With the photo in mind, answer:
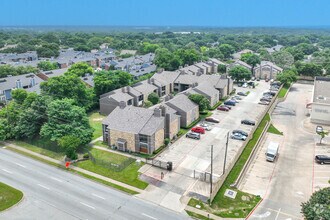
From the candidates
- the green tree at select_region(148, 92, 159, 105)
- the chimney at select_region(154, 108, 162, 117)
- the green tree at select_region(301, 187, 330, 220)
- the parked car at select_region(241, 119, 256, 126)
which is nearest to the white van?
the parked car at select_region(241, 119, 256, 126)

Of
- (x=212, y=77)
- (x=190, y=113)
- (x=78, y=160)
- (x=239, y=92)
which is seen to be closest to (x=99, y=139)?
(x=78, y=160)

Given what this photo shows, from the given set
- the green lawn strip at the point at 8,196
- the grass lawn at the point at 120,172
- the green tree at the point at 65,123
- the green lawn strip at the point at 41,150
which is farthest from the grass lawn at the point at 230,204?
the green lawn strip at the point at 41,150

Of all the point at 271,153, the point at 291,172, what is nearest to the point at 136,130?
the point at 271,153

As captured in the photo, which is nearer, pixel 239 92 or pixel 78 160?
pixel 78 160

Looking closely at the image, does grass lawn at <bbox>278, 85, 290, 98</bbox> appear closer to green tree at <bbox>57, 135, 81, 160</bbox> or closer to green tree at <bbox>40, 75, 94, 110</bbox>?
green tree at <bbox>40, 75, 94, 110</bbox>

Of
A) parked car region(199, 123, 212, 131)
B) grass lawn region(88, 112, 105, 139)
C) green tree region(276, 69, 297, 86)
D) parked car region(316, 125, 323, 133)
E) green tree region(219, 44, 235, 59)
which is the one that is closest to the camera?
grass lawn region(88, 112, 105, 139)

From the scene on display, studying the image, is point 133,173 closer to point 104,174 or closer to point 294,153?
point 104,174
